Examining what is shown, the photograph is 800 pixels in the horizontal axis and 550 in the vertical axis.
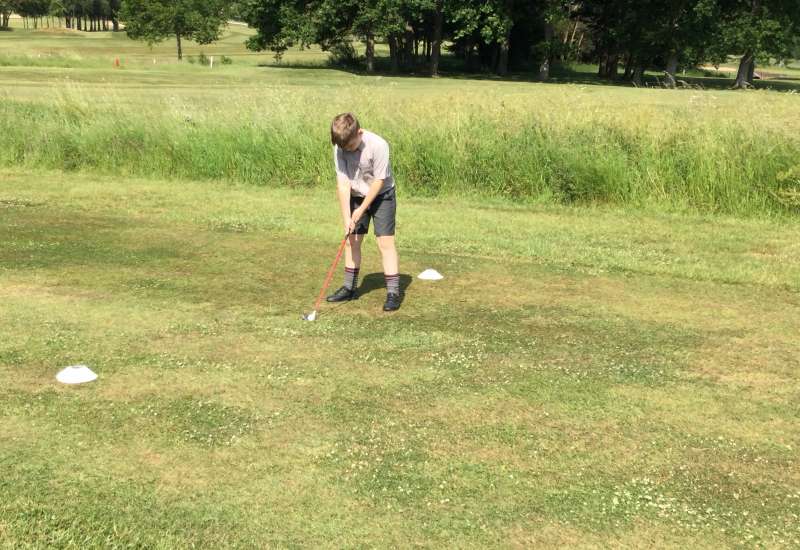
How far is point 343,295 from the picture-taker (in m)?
7.37

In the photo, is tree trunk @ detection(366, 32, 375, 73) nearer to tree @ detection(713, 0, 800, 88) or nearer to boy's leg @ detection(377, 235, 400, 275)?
tree @ detection(713, 0, 800, 88)

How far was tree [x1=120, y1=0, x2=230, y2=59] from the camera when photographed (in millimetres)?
62438

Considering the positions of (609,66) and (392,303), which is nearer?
(392,303)

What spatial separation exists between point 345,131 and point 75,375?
2741 mm

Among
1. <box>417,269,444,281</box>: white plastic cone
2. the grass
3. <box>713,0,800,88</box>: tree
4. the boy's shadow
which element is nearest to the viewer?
the boy's shadow

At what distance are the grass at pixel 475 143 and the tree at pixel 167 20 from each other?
49.6 m

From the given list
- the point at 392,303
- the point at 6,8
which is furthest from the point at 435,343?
the point at 6,8

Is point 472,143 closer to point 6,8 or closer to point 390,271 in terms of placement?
point 390,271

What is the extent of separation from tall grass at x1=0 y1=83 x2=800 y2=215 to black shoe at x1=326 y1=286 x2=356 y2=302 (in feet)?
18.8

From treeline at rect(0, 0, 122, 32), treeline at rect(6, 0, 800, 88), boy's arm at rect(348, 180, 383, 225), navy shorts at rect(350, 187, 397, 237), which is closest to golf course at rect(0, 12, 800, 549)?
navy shorts at rect(350, 187, 397, 237)

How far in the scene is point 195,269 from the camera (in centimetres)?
832

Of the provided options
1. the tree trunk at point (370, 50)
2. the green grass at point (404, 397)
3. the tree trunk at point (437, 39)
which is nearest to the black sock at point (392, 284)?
the green grass at point (404, 397)

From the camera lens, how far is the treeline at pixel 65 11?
125088 millimetres

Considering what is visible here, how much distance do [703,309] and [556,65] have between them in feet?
191
